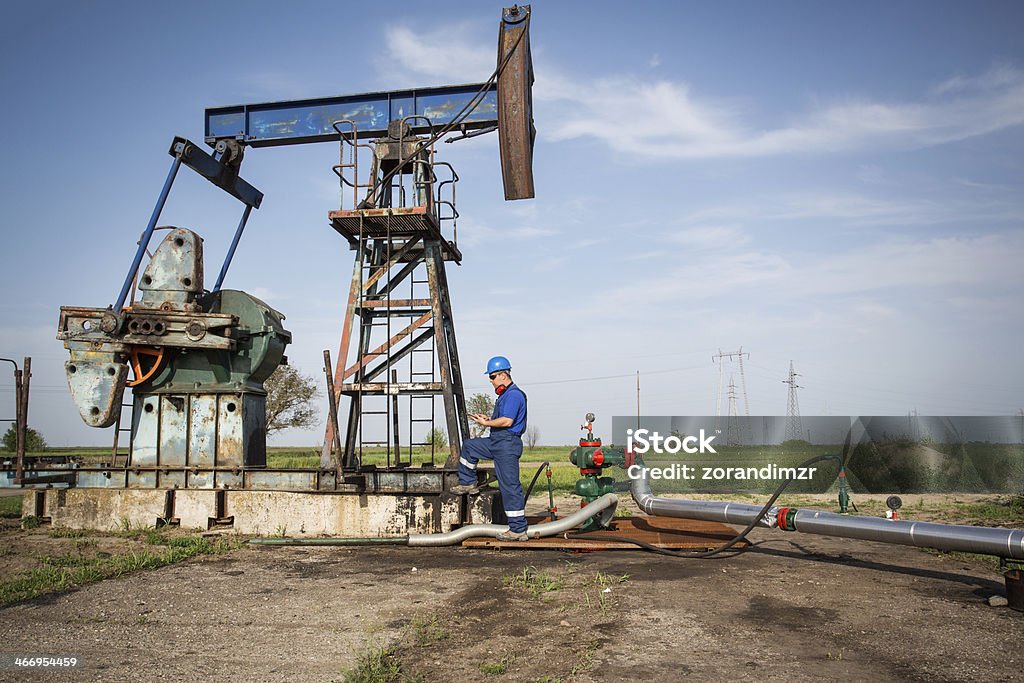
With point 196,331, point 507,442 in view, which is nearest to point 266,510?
point 196,331

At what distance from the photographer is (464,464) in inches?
287

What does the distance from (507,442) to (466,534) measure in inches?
41.1

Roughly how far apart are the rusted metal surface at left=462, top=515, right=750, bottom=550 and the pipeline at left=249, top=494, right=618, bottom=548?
0.09 metres

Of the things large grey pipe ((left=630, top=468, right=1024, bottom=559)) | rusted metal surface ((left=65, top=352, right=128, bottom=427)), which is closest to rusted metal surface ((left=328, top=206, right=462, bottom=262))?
rusted metal surface ((left=65, top=352, right=128, bottom=427))

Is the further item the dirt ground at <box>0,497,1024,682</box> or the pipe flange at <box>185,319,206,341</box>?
the pipe flange at <box>185,319,206,341</box>

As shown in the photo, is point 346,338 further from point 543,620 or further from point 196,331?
point 543,620

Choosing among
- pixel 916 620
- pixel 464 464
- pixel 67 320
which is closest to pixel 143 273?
pixel 67 320

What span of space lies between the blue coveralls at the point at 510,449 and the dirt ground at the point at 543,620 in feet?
1.50

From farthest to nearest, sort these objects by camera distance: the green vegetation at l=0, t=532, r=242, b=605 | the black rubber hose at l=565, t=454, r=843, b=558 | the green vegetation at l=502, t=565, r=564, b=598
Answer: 1. the black rubber hose at l=565, t=454, r=843, b=558
2. the green vegetation at l=0, t=532, r=242, b=605
3. the green vegetation at l=502, t=565, r=564, b=598

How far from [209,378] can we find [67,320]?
1790 millimetres

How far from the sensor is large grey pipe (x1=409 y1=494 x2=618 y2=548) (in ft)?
22.9

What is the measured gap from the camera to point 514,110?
8.98m

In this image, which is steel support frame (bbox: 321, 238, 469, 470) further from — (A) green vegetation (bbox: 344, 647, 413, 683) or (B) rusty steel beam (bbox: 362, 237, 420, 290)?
(A) green vegetation (bbox: 344, 647, 413, 683)

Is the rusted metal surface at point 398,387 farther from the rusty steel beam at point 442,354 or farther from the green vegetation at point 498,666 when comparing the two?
the green vegetation at point 498,666
